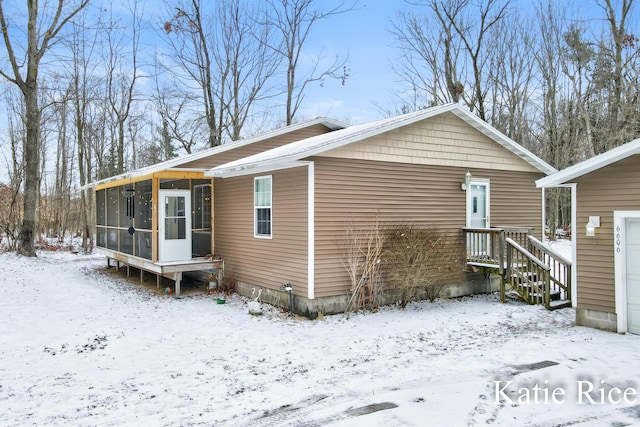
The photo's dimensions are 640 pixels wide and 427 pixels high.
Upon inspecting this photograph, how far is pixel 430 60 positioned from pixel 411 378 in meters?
21.7

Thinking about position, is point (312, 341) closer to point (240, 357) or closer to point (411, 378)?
point (240, 357)

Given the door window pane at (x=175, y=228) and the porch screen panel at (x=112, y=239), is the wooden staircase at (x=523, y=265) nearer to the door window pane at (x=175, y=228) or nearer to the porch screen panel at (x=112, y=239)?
the door window pane at (x=175, y=228)

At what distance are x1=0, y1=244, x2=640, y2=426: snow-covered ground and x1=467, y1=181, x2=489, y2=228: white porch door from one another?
90.2 inches

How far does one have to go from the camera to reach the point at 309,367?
6.13 meters

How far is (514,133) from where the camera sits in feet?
82.9

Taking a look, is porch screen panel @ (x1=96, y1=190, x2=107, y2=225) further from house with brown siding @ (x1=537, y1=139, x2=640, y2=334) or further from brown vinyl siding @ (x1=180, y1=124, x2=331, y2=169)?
house with brown siding @ (x1=537, y1=139, x2=640, y2=334)

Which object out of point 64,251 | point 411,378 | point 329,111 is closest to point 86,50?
point 64,251

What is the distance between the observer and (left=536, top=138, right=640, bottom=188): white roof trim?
6.95m

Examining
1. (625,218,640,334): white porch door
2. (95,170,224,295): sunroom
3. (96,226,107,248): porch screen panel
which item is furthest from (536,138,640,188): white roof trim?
(96,226,107,248): porch screen panel

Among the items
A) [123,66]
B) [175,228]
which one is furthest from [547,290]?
[123,66]

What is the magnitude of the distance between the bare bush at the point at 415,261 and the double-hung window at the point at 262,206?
8.80ft

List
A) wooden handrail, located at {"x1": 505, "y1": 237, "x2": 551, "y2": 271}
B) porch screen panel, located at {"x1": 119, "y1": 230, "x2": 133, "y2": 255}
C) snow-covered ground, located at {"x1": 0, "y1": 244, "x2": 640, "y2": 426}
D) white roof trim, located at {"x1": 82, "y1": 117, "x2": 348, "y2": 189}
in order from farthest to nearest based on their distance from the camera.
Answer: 1. porch screen panel, located at {"x1": 119, "y1": 230, "x2": 133, "y2": 255}
2. white roof trim, located at {"x1": 82, "y1": 117, "x2": 348, "y2": 189}
3. wooden handrail, located at {"x1": 505, "y1": 237, "x2": 551, "y2": 271}
4. snow-covered ground, located at {"x1": 0, "y1": 244, "x2": 640, "y2": 426}

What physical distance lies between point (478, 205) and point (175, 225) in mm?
7793

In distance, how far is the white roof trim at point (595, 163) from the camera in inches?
274
